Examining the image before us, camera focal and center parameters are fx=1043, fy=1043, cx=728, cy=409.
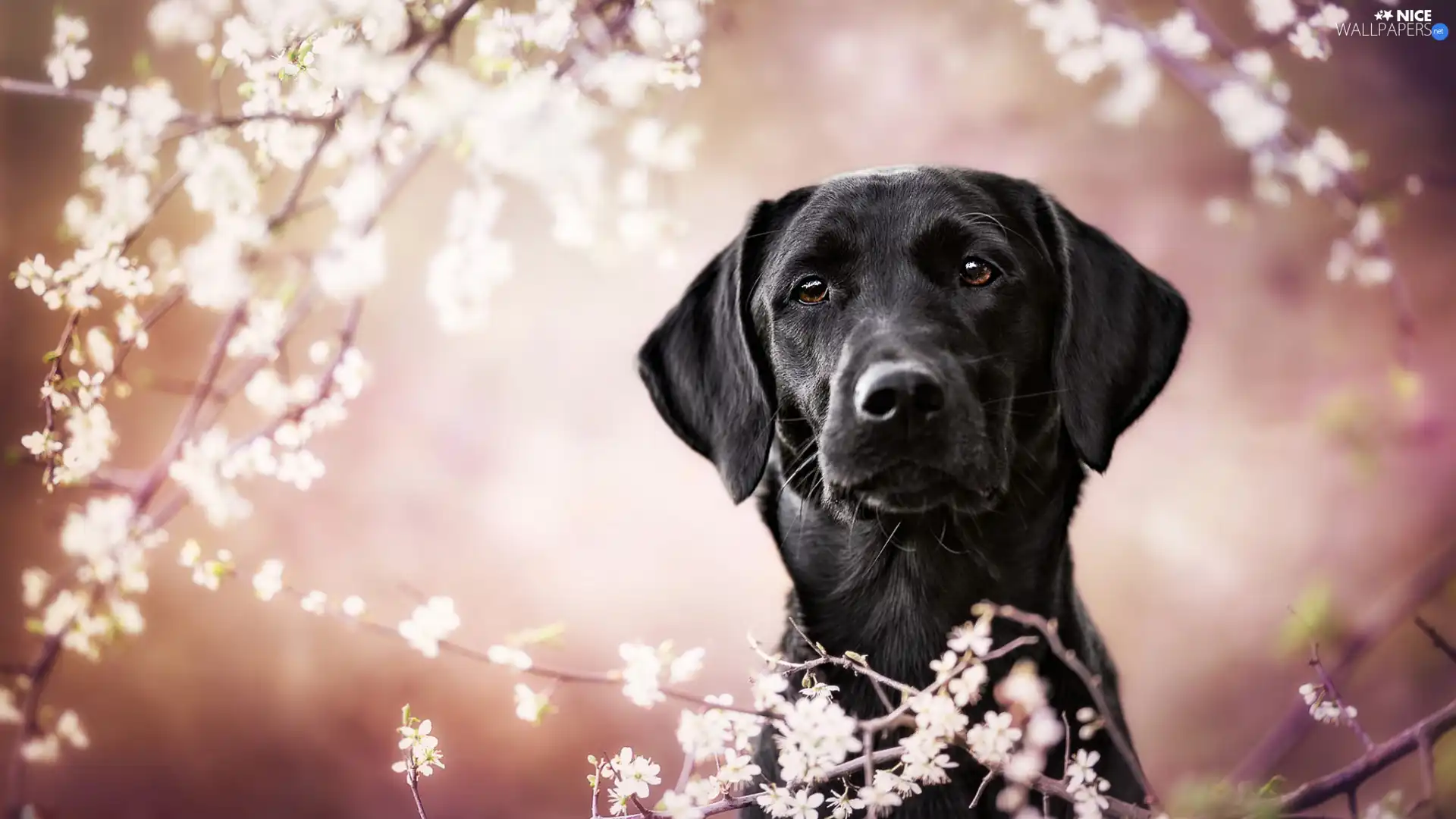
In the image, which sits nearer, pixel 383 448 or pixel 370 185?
pixel 370 185

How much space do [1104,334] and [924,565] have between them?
1.73ft

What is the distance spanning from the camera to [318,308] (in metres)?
2.74

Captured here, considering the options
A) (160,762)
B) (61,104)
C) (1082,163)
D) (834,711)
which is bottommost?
(834,711)

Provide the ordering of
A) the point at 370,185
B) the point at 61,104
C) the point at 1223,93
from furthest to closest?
1. the point at 61,104
2. the point at 1223,93
3. the point at 370,185

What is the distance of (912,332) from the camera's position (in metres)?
1.70

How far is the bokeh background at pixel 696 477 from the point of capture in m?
2.54

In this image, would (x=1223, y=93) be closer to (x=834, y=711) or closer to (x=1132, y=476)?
(x=1132, y=476)

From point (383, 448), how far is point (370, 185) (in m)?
1.14

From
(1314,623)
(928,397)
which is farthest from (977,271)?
(1314,623)

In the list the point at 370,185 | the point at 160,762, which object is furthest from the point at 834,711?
the point at 160,762

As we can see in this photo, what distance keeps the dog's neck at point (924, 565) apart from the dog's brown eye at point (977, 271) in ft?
0.97

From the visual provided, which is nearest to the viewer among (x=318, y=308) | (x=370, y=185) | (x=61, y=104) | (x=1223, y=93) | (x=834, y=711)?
(x=834, y=711)

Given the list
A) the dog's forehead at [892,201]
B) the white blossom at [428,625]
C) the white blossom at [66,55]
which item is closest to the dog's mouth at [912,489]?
the dog's forehead at [892,201]

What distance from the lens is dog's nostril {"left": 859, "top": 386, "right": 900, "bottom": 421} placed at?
1555 millimetres
